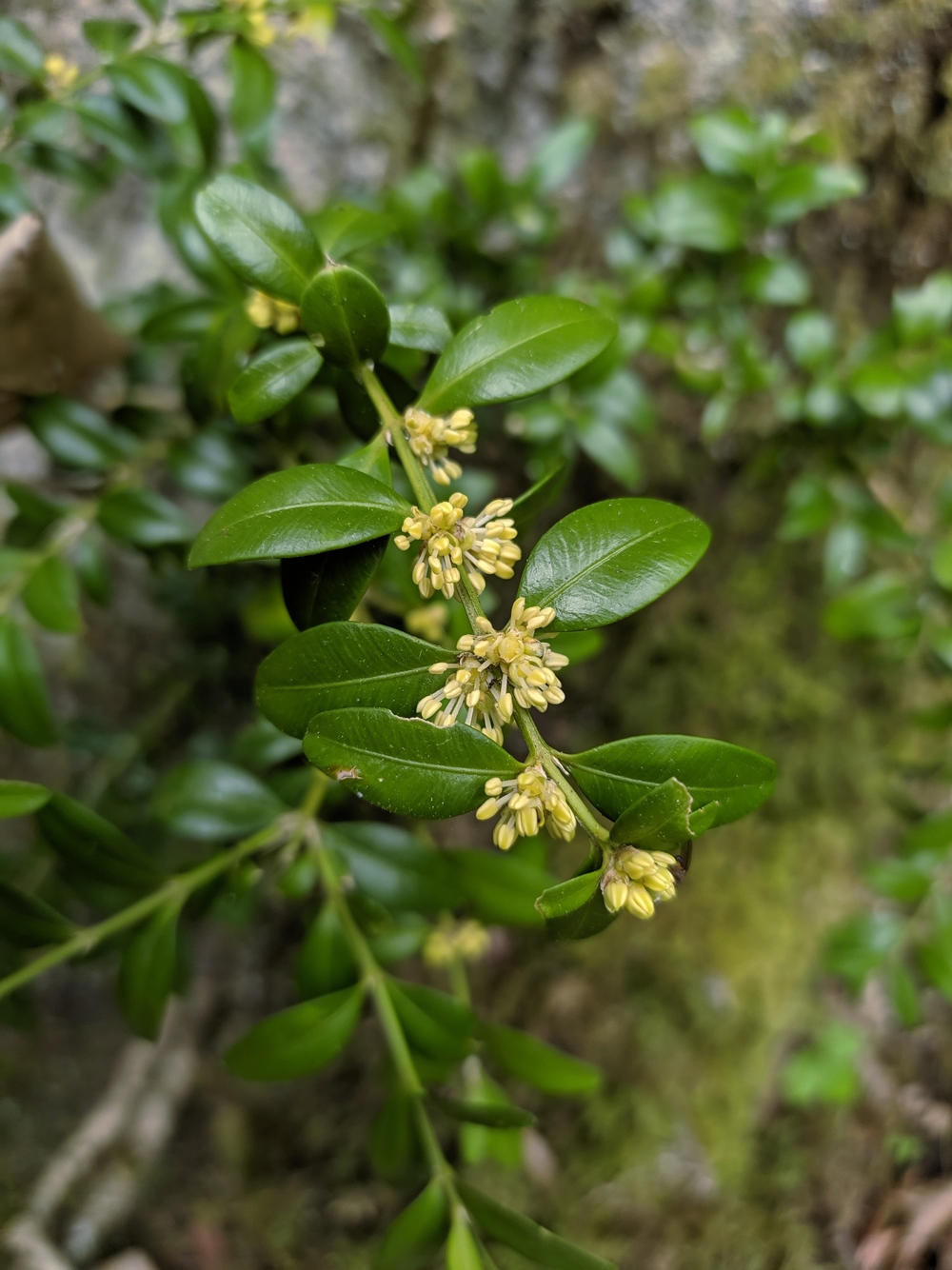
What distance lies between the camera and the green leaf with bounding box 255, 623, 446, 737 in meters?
0.57

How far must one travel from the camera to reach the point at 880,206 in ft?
4.75

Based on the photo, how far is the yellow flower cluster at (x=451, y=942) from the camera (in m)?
1.08

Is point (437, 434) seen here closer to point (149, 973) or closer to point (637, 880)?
point (637, 880)

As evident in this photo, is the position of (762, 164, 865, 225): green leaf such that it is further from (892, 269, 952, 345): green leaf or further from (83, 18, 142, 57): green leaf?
(83, 18, 142, 57): green leaf

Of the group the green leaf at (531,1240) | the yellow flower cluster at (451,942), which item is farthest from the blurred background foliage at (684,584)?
the green leaf at (531,1240)

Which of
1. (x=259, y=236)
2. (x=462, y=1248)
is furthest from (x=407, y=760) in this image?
(x=462, y=1248)

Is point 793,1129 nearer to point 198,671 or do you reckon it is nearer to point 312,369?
point 198,671

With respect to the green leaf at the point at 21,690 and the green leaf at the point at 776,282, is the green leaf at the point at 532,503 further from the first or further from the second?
the green leaf at the point at 776,282

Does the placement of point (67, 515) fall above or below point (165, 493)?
above

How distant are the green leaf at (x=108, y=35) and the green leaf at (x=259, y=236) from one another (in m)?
0.48

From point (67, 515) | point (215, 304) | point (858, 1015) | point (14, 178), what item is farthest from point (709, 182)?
point (858, 1015)

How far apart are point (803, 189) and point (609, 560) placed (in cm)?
94

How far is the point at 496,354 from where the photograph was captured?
631mm

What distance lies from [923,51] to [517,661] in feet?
4.74
